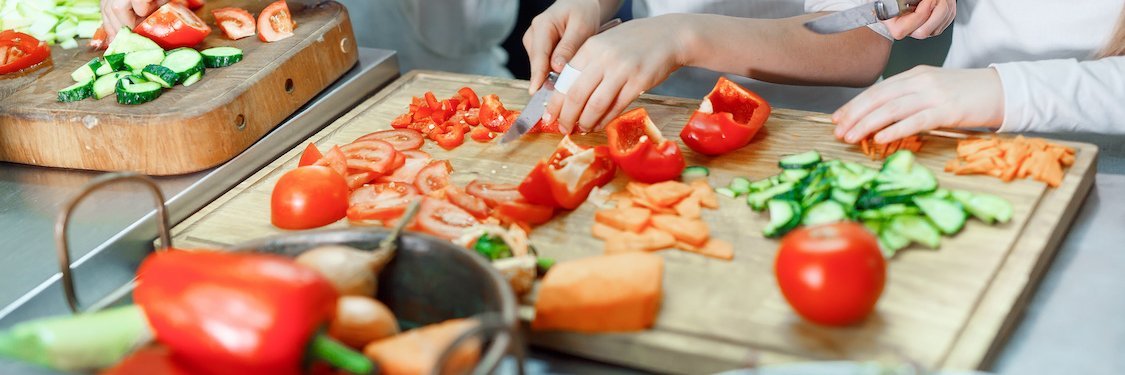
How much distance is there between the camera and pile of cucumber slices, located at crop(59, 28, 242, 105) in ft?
6.38

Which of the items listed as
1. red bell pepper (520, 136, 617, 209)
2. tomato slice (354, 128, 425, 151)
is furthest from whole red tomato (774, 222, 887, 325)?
tomato slice (354, 128, 425, 151)

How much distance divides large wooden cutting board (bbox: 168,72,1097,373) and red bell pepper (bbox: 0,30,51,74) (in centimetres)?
69

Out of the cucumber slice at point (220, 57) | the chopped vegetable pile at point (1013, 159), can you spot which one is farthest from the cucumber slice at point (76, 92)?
the chopped vegetable pile at point (1013, 159)

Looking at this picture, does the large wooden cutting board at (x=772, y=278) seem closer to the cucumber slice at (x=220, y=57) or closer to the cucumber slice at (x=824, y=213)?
the cucumber slice at (x=824, y=213)

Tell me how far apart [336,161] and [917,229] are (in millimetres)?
1066

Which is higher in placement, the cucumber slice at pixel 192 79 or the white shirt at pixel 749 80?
the cucumber slice at pixel 192 79

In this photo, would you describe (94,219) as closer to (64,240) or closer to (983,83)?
(64,240)

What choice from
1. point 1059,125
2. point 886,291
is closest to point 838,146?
point 1059,125

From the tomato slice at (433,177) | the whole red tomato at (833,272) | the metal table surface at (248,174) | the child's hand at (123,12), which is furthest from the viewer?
the child's hand at (123,12)

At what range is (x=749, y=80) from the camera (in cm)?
254

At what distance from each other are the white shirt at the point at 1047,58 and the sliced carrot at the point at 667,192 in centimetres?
63

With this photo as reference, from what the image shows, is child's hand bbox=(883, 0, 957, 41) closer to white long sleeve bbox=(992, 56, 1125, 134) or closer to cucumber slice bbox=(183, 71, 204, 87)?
white long sleeve bbox=(992, 56, 1125, 134)

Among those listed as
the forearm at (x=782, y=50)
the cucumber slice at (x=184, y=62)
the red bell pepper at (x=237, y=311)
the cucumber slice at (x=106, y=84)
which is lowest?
the forearm at (x=782, y=50)

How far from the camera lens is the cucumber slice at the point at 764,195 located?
5.30 ft
